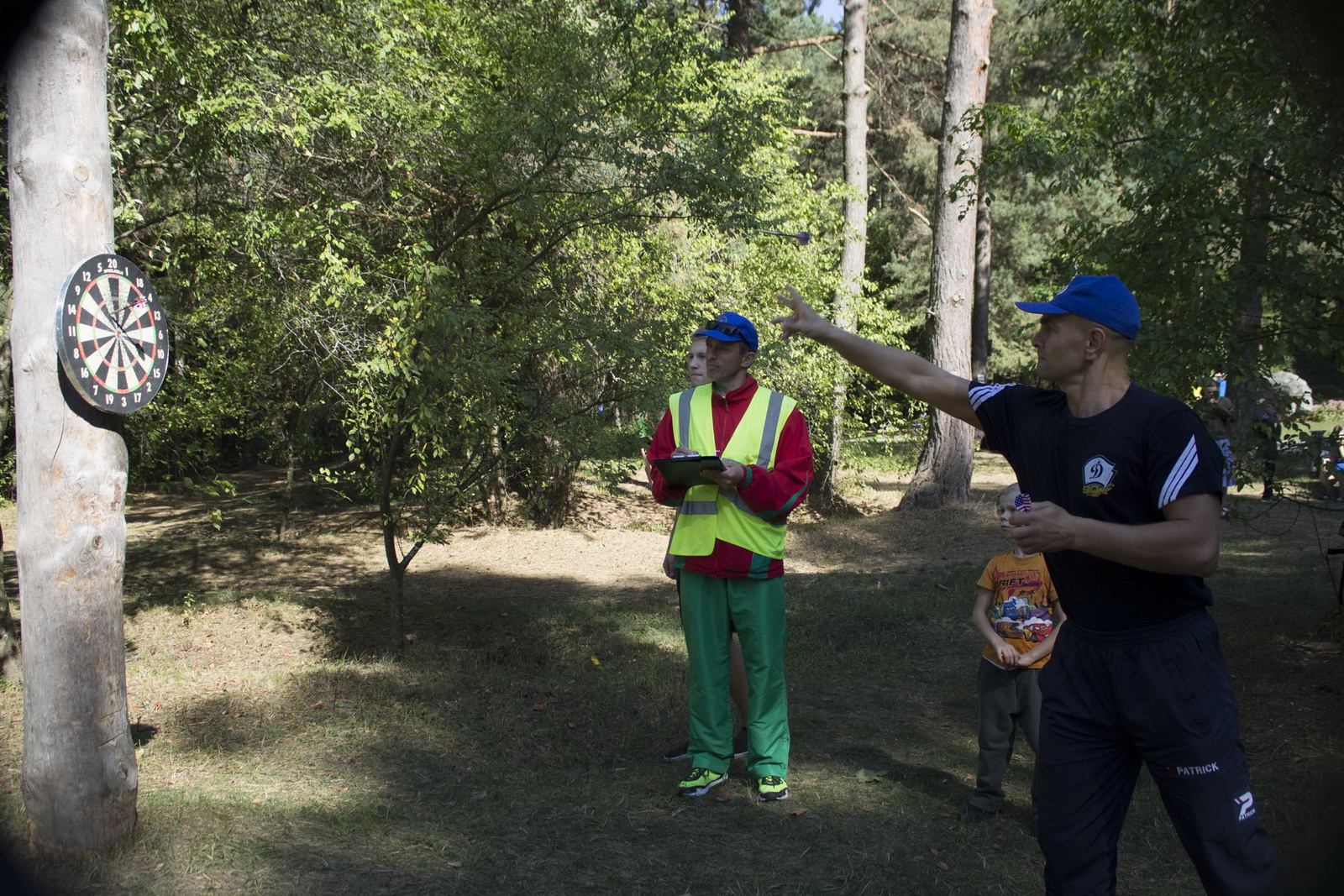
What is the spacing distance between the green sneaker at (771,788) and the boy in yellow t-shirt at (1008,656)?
0.82m

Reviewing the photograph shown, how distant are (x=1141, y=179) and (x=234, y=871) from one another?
6255 millimetres

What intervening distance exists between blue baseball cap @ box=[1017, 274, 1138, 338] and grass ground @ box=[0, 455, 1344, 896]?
1880mm

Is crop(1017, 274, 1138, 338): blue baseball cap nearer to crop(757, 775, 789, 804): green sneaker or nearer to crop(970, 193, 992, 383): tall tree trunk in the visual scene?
crop(757, 775, 789, 804): green sneaker

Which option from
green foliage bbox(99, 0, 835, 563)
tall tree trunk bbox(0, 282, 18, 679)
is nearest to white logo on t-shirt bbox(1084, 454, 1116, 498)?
green foliage bbox(99, 0, 835, 563)

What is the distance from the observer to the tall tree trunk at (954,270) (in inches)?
601

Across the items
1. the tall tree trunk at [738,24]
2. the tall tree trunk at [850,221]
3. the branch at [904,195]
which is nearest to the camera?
the tall tree trunk at [850,221]

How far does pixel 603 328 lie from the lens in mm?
7098

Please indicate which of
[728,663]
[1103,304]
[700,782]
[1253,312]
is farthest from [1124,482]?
[1253,312]

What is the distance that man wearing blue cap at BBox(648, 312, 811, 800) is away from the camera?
15.4 ft

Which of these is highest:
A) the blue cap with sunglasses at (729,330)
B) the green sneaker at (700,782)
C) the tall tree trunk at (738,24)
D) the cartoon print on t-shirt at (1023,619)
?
the tall tree trunk at (738,24)

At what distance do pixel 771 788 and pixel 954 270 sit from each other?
12470 millimetres

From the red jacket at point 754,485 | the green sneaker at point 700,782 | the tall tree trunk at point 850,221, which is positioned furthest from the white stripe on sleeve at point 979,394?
the tall tree trunk at point 850,221

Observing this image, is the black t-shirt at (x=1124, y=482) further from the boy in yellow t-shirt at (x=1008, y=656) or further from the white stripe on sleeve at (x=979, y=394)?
the boy in yellow t-shirt at (x=1008, y=656)

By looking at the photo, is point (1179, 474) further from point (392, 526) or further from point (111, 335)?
point (392, 526)
